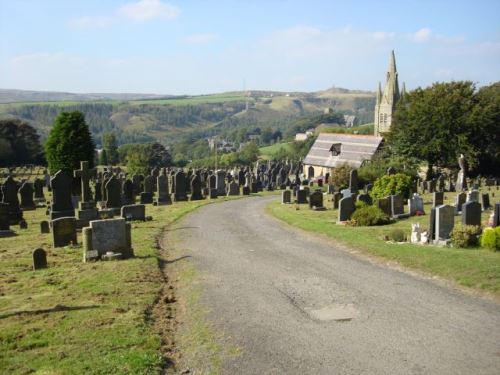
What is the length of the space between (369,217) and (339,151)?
43939 millimetres

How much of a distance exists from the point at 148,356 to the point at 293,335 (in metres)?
2.60

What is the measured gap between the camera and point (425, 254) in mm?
14227

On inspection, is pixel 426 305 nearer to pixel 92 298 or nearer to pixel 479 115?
pixel 92 298

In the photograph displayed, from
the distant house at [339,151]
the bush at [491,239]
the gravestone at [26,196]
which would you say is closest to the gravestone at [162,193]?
the gravestone at [26,196]

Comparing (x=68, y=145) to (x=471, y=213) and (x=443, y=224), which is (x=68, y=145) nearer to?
(x=471, y=213)

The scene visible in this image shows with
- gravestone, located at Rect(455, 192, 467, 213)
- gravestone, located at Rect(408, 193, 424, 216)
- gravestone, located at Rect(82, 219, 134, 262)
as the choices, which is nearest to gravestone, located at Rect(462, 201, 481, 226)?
gravestone, located at Rect(455, 192, 467, 213)

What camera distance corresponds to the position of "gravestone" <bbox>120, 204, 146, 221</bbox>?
23469mm

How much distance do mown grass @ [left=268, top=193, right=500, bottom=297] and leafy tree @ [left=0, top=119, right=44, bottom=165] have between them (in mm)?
72451

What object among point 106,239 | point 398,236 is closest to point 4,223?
point 106,239

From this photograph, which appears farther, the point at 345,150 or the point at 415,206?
the point at 345,150

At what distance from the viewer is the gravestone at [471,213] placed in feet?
58.0

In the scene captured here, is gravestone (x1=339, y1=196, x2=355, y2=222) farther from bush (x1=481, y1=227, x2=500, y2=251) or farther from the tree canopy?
the tree canopy

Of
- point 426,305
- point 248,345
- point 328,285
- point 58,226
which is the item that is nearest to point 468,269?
point 426,305

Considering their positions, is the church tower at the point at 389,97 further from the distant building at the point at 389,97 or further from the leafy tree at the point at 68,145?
the leafy tree at the point at 68,145
